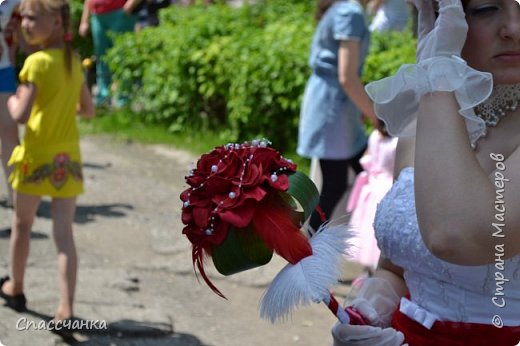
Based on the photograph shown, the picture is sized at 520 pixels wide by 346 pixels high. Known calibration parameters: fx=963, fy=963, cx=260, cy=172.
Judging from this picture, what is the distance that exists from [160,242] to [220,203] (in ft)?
14.1

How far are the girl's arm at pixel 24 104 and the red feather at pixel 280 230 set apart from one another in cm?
271

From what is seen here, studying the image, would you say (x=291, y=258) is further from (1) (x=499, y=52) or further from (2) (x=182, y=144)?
(2) (x=182, y=144)

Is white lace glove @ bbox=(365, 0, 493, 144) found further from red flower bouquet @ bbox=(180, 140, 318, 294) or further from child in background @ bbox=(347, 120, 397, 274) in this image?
child in background @ bbox=(347, 120, 397, 274)

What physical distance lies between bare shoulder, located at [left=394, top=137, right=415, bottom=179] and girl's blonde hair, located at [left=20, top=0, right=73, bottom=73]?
258 cm

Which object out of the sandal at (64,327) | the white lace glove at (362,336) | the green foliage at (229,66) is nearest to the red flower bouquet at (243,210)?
the white lace glove at (362,336)

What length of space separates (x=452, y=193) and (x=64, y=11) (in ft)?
11.1

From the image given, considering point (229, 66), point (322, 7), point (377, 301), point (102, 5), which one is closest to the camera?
point (377, 301)

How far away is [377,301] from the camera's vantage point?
8.32ft

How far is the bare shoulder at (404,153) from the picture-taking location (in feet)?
8.43

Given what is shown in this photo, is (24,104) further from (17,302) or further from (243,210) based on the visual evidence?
(243,210)

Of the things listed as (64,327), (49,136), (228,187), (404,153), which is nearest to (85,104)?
(49,136)

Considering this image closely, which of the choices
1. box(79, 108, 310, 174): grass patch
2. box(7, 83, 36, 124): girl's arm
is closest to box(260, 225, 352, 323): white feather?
box(7, 83, 36, 124): girl's arm

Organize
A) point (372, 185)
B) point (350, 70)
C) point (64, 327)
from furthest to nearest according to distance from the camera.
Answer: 1. point (372, 185)
2. point (350, 70)
3. point (64, 327)

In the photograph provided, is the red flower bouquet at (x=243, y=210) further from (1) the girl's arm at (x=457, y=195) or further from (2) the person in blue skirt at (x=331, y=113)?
(2) the person in blue skirt at (x=331, y=113)
